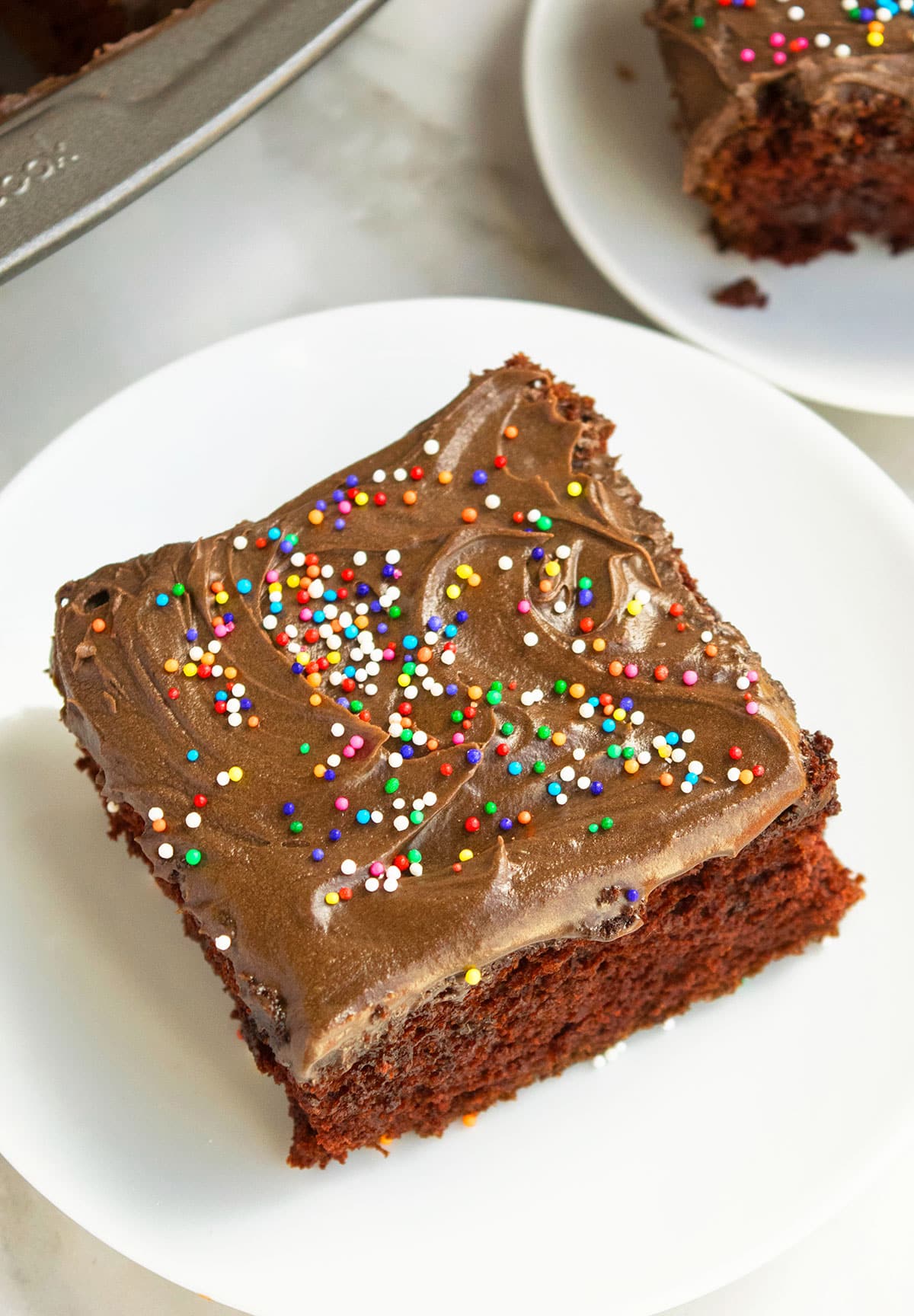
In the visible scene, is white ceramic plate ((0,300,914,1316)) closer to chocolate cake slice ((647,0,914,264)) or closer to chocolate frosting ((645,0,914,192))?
chocolate cake slice ((647,0,914,264))

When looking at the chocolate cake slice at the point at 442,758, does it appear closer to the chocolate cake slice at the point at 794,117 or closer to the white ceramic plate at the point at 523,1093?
the white ceramic plate at the point at 523,1093

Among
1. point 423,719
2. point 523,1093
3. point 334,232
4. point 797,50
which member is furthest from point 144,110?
point 523,1093

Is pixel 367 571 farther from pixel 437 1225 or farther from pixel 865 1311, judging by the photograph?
pixel 865 1311

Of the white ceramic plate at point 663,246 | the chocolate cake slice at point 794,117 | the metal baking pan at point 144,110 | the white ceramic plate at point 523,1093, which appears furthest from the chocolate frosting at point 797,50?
the metal baking pan at point 144,110

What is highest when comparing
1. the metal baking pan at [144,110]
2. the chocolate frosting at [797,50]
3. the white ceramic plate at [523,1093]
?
the metal baking pan at [144,110]

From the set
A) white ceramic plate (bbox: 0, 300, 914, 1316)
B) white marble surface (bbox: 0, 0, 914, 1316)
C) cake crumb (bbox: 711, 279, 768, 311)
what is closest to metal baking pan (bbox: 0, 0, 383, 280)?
white ceramic plate (bbox: 0, 300, 914, 1316)
